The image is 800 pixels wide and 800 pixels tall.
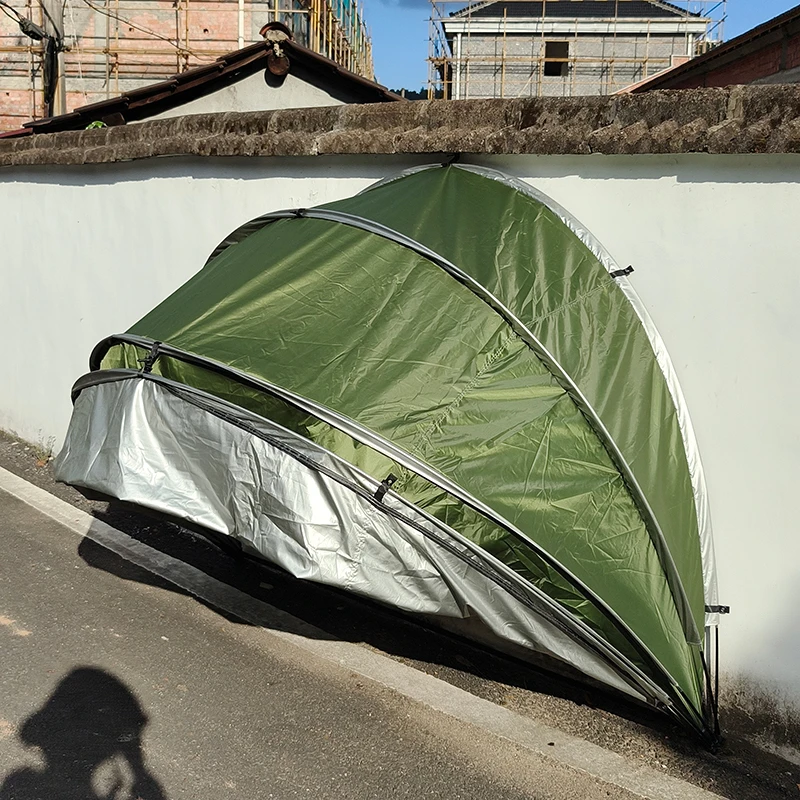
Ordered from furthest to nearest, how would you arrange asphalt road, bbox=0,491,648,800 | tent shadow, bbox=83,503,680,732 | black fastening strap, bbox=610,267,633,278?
1. tent shadow, bbox=83,503,680,732
2. black fastening strap, bbox=610,267,633,278
3. asphalt road, bbox=0,491,648,800

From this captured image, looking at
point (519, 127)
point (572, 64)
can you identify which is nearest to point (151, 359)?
point (519, 127)

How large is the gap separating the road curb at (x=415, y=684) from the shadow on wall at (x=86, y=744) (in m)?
0.93

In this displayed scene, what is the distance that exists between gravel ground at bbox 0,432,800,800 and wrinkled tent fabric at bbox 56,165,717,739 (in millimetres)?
198

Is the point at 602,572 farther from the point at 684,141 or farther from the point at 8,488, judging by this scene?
the point at 8,488

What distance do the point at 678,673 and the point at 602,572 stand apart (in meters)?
0.49

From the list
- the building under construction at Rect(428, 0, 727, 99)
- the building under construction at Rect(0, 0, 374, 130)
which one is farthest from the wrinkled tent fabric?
the building under construction at Rect(428, 0, 727, 99)

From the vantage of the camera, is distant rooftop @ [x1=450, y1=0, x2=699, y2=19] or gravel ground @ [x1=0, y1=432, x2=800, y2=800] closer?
gravel ground @ [x1=0, y1=432, x2=800, y2=800]

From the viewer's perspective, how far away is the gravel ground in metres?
3.62

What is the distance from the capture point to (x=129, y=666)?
4.22 meters

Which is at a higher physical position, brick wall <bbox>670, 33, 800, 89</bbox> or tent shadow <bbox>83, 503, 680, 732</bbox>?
brick wall <bbox>670, 33, 800, 89</bbox>

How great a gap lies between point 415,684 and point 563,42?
32.0m

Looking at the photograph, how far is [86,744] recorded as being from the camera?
3562mm

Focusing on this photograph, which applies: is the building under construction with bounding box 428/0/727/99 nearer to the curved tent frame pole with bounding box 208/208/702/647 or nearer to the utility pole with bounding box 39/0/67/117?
the utility pole with bounding box 39/0/67/117

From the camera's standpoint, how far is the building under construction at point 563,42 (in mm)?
31031
